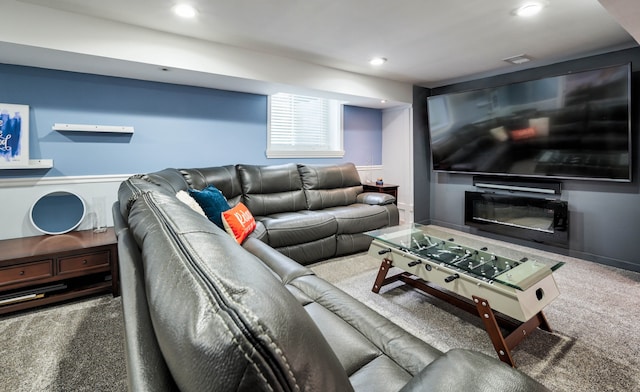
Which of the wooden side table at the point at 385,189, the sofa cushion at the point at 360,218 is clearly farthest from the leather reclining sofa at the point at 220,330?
the wooden side table at the point at 385,189

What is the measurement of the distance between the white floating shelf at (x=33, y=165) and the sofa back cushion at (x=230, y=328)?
9.90 ft

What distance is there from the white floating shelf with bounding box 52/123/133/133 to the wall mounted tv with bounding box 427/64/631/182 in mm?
3867

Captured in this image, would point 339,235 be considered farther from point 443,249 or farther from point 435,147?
point 435,147

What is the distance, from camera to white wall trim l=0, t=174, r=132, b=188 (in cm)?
264

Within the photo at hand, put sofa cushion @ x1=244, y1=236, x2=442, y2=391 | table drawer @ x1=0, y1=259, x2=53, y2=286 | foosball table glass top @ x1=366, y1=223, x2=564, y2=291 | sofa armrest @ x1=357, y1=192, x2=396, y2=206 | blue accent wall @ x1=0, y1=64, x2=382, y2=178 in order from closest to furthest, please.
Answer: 1. sofa cushion @ x1=244, y1=236, x2=442, y2=391
2. foosball table glass top @ x1=366, y1=223, x2=564, y2=291
3. table drawer @ x1=0, y1=259, x2=53, y2=286
4. blue accent wall @ x1=0, y1=64, x2=382, y2=178
5. sofa armrest @ x1=357, y1=192, x2=396, y2=206

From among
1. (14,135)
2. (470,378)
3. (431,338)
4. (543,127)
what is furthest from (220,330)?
(543,127)

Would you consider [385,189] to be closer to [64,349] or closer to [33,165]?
[64,349]

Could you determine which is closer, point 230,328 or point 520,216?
point 230,328

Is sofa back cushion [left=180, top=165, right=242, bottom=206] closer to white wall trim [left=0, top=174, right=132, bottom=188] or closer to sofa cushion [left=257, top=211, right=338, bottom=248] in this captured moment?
sofa cushion [left=257, top=211, right=338, bottom=248]

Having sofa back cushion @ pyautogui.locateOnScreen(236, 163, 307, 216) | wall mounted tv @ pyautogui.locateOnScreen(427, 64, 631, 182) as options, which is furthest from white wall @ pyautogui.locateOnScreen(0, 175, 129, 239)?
wall mounted tv @ pyautogui.locateOnScreen(427, 64, 631, 182)

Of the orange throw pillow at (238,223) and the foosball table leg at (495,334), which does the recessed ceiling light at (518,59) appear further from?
the orange throw pillow at (238,223)

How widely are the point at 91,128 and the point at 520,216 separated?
4874 mm

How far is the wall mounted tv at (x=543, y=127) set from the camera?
3.02 meters

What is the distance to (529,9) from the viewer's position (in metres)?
2.31
